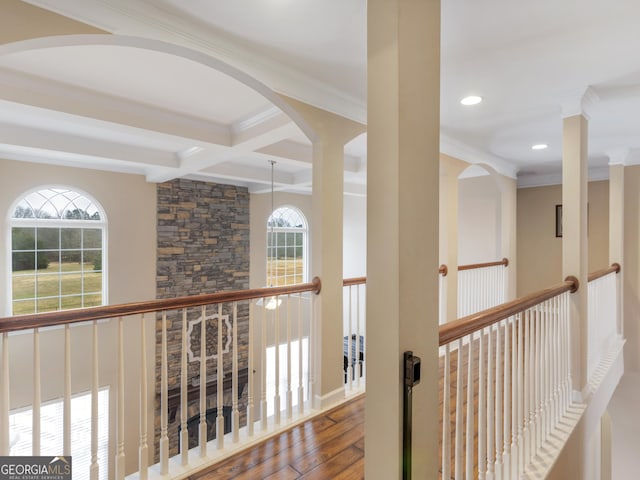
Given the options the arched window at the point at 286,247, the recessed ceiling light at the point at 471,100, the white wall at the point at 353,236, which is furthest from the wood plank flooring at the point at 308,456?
the white wall at the point at 353,236

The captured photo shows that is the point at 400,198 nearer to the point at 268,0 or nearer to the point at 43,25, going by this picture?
the point at 268,0

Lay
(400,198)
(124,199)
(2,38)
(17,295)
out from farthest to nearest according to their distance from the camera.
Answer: (124,199) → (17,295) → (2,38) → (400,198)

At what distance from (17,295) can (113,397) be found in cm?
186

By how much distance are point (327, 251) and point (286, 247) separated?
15.7 ft

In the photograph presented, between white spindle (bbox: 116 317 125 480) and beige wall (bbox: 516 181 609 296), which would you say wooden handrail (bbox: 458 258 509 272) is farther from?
white spindle (bbox: 116 317 125 480)

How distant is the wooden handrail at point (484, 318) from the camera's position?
135 centimetres

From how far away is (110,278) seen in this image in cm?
517

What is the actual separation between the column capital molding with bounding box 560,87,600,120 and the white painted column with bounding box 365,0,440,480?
2.24 meters

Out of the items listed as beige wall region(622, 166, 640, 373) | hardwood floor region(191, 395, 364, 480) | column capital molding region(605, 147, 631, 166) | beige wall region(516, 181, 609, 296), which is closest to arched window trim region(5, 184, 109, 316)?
hardwood floor region(191, 395, 364, 480)

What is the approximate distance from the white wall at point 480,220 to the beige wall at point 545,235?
539mm

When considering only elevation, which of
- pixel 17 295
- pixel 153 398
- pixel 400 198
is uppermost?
pixel 400 198

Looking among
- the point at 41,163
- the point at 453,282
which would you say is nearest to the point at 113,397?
the point at 41,163

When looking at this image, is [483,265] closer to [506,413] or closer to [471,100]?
[471,100]

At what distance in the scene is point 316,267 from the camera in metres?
2.67
